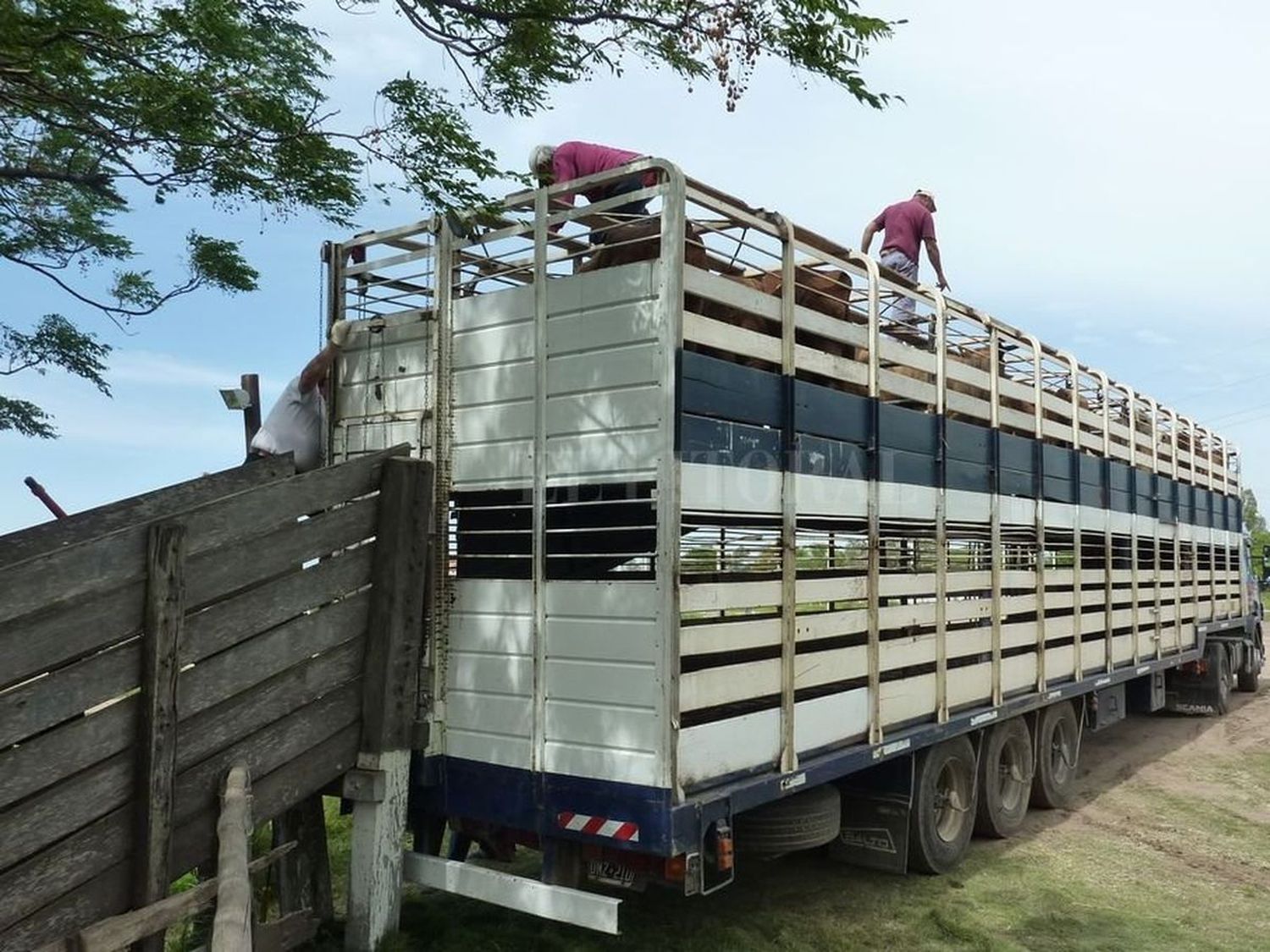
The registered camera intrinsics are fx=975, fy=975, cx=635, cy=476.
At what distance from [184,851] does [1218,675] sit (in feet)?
→ 38.8

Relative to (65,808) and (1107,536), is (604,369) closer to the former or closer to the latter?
(65,808)

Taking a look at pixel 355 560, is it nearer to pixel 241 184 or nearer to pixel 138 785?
pixel 138 785

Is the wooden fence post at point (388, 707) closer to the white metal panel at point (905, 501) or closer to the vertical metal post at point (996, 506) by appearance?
the white metal panel at point (905, 501)

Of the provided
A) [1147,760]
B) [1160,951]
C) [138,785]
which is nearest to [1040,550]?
[1160,951]

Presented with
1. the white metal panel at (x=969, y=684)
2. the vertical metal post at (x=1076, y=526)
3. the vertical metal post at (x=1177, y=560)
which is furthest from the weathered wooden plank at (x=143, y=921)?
the vertical metal post at (x=1177, y=560)

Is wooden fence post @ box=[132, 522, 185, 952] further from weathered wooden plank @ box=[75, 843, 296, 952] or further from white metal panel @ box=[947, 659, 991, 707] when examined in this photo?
white metal panel @ box=[947, 659, 991, 707]

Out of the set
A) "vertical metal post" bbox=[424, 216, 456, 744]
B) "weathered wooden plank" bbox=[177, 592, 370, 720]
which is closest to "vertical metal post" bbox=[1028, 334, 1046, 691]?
"vertical metal post" bbox=[424, 216, 456, 744]

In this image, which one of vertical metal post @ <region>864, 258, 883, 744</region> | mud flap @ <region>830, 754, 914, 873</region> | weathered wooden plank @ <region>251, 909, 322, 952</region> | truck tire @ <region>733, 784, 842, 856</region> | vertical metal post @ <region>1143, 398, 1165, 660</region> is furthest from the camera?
vertical metal post @ <region>1143, 398, 1165, 660</region>

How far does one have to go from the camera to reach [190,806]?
332 centimetres

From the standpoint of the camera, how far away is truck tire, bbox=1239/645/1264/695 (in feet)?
44.0

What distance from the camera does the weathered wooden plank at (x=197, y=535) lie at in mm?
2811

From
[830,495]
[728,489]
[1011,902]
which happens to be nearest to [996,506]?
[830,495]

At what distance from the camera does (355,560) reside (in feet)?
13.1

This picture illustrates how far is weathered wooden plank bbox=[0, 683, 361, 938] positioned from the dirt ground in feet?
3.23
